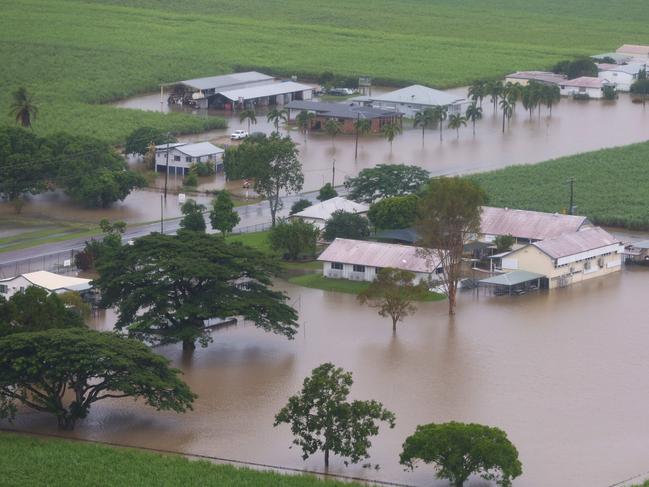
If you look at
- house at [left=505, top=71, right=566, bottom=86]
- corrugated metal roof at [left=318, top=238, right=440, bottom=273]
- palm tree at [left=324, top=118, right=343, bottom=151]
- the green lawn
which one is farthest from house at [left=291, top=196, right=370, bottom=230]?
house at [left=505, top=71, right=566, bottom=86]

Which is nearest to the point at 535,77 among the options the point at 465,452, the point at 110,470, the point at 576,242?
the point at 576,242

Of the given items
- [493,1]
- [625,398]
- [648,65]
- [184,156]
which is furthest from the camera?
[493,1]

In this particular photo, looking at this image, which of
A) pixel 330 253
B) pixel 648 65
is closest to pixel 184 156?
pixel 330 253

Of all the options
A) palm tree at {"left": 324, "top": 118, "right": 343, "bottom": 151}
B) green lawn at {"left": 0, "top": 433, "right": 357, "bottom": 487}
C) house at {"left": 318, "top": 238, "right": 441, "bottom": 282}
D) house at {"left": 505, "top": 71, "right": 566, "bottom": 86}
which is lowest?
green lawn at {"left": 0, "top": 433, "right": 357, "bottom": 487}

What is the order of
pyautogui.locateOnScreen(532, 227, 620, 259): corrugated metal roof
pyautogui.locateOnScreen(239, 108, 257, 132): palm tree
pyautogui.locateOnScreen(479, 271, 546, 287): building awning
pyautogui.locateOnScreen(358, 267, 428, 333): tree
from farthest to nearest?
1. pyautogui.locateOnScreen(239, 108, 257, 132): palm tree
2. pyautogui.locateOnScreen(532, 227, 620, 259): corrugated metal roof
3. pyautogui.locateOnScreen(479, 271, 546, 287): building awning
4. pyautogui.locateOnScreen(358, 267, 428, 333): tree

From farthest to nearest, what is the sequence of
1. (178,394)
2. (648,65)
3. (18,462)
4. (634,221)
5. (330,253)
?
(648,65) → (634,221) → (330,253) → (178,394) → (18,462)

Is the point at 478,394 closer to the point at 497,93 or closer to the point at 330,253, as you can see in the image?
the point at 330,253

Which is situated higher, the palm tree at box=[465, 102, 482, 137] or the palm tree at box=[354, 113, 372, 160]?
the palm tree at box=[465, 102, 482, 137]

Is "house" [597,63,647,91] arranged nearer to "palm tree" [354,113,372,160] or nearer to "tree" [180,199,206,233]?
"palm tree" [354,113,372,160]
